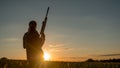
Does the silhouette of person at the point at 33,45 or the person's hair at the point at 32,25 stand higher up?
the person's hair at the point at 32,25

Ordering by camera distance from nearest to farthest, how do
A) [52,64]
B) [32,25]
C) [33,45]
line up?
1. [32,25]
2. [33,45]
3. [52,64]

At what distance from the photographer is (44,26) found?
15398 mm

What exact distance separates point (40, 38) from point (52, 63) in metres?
3.25

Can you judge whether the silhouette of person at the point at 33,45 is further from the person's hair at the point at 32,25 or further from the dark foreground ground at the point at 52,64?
the dark foreground ground at the point at 52,64

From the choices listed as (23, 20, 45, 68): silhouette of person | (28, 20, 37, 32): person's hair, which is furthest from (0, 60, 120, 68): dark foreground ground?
(28, 20, 37, 32): person's hair

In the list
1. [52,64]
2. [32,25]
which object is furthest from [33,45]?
[52,64]

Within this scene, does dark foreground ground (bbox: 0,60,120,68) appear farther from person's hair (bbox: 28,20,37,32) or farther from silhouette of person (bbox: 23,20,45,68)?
person's hair (bbox: 28,20,37,32)

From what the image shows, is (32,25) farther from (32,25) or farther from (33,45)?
(33,45)

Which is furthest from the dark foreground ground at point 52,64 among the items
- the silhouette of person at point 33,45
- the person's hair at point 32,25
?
the person's hair at point 32,25

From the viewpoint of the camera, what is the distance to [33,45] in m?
14.5

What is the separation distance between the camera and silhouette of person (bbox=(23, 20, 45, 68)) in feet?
46.9

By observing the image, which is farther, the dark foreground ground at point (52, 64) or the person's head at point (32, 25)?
the dark foreground ground at point (52, 64)

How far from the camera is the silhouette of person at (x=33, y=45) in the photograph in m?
14.3

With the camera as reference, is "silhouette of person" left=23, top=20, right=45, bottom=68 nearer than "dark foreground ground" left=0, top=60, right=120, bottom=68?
Yes
